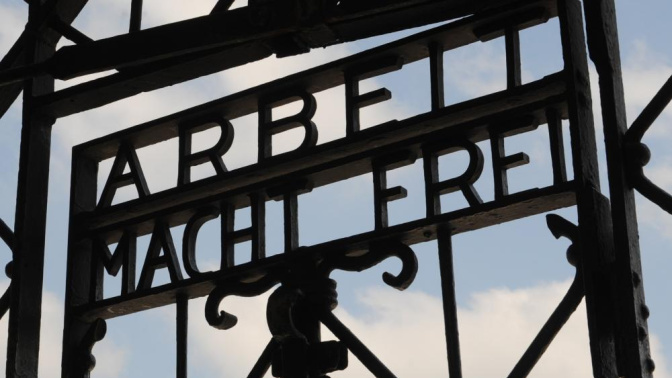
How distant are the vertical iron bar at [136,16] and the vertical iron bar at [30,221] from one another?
0.39 meters

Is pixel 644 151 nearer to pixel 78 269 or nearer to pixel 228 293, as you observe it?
pixel 228 293

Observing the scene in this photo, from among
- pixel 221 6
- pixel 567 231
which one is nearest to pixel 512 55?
pixel 567 231

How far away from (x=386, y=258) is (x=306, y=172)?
45 cm

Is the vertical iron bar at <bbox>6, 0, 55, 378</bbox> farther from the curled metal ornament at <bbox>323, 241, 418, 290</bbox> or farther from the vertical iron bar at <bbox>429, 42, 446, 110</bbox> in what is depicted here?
the vertical iron bar at <bbox>429, 42, 446, 110</bbox>

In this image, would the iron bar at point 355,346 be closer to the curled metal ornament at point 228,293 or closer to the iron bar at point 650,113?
the curled metal ornament at point 228,293

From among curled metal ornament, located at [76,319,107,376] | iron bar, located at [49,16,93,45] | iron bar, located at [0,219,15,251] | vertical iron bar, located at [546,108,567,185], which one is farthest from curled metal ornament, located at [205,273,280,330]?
iron bar, located at [49,16,93,45]

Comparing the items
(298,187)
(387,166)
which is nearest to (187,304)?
(298,187)

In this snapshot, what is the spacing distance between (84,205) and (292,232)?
0.92m

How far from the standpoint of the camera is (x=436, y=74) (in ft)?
14.0

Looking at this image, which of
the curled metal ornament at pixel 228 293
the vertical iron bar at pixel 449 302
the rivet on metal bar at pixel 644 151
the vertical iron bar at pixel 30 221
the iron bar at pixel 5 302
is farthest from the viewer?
the iron bar at pixel 5 302

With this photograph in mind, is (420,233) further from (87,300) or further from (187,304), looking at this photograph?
(87,300)

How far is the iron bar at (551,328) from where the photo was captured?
3785mm

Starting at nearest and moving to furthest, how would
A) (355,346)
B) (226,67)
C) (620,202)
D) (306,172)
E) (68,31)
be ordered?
1. (620,202)
2. (355,346)
3. (306,172)
4. (226,67)
5. (68,31)

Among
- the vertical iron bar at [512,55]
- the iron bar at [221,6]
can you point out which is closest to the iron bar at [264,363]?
the vertical iron bar at [512,55]
